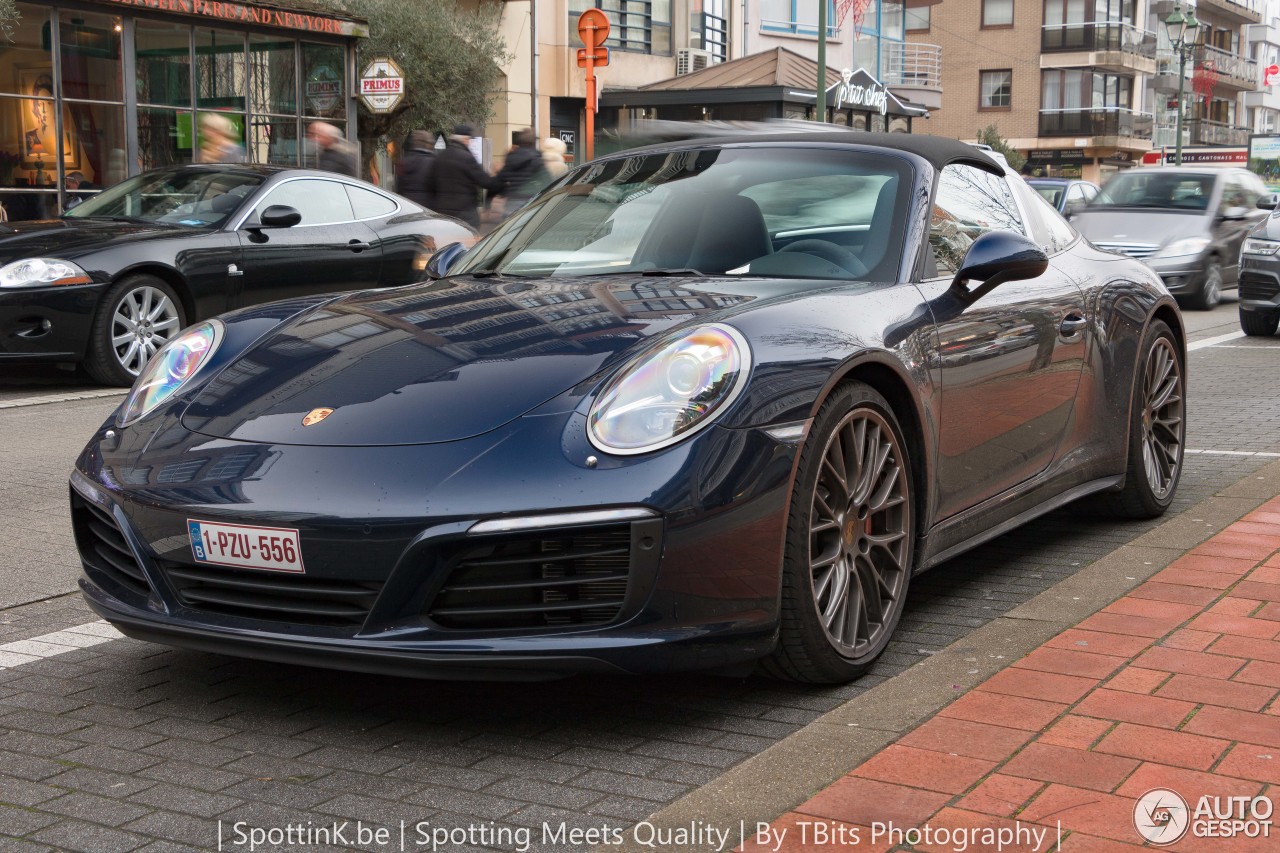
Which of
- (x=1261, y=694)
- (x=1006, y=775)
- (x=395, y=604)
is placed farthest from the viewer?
(x=1261, y=694)

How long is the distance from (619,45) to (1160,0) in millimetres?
41037

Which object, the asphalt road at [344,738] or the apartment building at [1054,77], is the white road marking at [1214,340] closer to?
the asphalt road at [344,738]

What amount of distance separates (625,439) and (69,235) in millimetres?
7702

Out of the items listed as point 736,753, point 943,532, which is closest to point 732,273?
point 943,532

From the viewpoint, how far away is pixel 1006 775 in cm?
291

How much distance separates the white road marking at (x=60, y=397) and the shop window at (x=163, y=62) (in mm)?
10734

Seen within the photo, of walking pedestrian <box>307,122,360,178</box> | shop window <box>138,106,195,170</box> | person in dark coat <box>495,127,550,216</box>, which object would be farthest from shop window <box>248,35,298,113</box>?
person in dark coat <box>495,127,550,216</box>

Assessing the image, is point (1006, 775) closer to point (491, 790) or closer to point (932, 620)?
point (491, 790)

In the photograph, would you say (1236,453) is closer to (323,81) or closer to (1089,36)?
(323,81)

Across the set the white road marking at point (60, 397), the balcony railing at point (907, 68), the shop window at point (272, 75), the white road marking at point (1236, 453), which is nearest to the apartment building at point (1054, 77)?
the balcony railing at point (907, 68)

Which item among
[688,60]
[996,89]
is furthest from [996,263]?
[996,89]

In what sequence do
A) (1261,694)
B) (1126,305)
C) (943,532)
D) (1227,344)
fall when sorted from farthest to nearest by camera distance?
1. (1227,344)
2. (1126,305)
3. (943,532)
4. (1261,694)

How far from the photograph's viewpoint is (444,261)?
16.5 feet

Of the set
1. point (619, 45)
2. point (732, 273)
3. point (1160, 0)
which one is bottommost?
point (732, 273)
